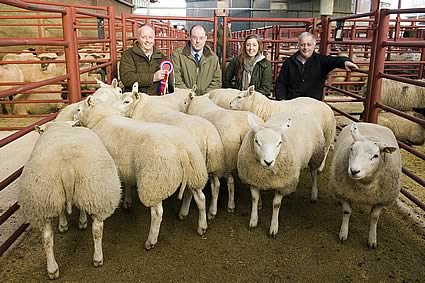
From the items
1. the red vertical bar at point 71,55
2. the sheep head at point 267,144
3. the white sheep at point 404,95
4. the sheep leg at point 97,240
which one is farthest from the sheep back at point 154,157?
the white sheep at point 404,95

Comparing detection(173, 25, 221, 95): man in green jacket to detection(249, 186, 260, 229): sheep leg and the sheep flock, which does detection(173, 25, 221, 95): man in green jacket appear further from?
detection(249, 186, 260, 229): sheep leg

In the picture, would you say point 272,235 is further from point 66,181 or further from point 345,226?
point 66,181

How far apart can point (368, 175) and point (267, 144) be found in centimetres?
74

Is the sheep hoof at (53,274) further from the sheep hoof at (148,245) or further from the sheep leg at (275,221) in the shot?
the sheep leg at (275,221)

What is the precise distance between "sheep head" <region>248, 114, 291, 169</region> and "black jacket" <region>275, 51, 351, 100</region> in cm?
200

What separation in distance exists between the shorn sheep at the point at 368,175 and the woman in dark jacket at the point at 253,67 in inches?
76.5

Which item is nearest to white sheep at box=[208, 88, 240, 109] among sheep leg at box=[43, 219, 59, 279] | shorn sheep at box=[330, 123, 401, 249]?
shorn sheep at box=[330, 123, 401, 249]

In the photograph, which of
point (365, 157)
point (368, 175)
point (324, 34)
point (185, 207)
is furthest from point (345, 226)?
point (324, 34)

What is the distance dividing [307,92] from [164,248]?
115 inches

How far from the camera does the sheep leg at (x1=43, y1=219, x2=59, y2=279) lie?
2.42m

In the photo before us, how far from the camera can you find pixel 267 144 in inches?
111

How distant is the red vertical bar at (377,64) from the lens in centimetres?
381

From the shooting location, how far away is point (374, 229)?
9.58 feet

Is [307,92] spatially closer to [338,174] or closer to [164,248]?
[338,174]
